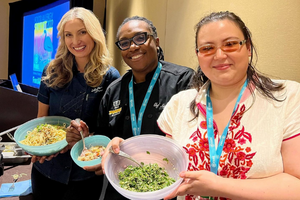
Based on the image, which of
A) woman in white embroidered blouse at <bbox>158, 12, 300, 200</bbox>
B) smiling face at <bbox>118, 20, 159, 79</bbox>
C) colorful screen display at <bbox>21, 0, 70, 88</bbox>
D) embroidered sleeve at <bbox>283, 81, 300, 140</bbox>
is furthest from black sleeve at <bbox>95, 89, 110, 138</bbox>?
colorful screen display at <bbox>21, 0, 70, 88</bbox>

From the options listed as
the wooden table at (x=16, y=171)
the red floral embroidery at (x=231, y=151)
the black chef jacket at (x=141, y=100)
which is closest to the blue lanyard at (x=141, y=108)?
the black chef jacket at (x=141, y=100)

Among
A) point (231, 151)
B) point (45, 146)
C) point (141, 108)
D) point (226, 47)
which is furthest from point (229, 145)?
point (45, 146)

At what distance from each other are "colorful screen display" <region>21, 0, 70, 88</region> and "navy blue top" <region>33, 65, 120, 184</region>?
2.25 metres

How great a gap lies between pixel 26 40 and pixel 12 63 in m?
0.80

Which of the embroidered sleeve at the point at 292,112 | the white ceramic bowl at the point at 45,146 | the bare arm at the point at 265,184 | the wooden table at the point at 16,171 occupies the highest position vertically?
the embroidered sleeve at the point at 292,112

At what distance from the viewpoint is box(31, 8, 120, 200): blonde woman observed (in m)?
1.75

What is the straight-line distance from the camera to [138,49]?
1.42m

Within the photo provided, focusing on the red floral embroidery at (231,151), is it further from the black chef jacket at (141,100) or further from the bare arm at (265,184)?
the black chef jacket at (141,100)

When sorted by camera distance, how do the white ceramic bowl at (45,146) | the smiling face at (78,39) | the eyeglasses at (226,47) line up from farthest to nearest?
the smiling face at (78,39) → the white ceramic bowl at (45,146) → the eyeglasses at (226,47)

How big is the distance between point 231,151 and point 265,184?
154 millimetres

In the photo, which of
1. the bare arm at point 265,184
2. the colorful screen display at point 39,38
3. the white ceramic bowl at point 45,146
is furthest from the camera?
the colorful screen display at point 39,38

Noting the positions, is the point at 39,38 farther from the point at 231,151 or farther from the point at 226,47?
the point at 231,151

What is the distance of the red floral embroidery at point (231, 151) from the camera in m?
0.86

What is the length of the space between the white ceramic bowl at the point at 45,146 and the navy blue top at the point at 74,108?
0.06 meters
